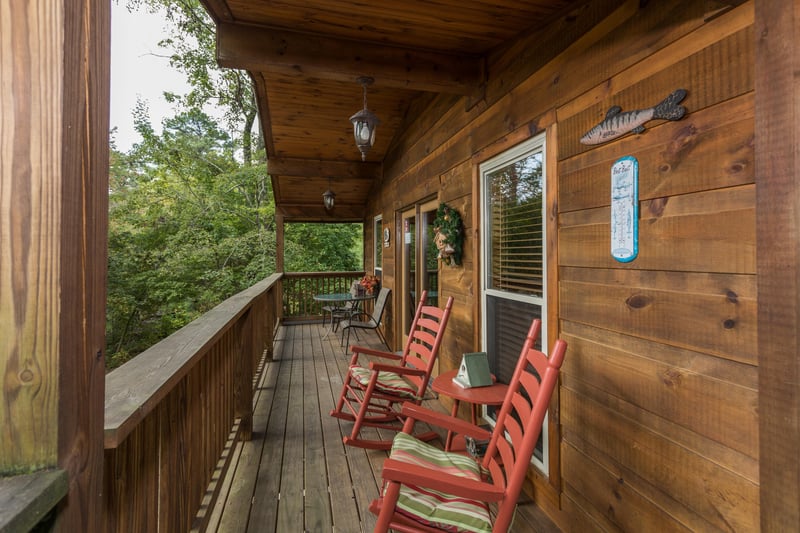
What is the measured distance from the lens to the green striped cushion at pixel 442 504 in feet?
4.40

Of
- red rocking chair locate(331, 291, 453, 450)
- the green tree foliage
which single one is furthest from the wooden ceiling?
the green tree foliage

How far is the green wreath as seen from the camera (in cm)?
295

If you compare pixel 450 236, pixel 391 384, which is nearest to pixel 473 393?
pixel 391 384

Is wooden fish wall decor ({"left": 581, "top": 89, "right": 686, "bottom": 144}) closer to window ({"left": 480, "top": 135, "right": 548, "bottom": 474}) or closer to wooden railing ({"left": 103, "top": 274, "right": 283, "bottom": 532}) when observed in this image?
window ({"left": 480, "top": 135, "right": 548, "bottom": 474})

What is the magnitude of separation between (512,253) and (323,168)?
13.4 ft

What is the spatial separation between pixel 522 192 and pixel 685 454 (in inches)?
57.1

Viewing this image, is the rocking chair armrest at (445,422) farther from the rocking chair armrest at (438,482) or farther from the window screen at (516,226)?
the window screen at (516,226)

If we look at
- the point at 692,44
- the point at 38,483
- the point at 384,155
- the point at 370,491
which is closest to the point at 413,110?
the point at 384,155

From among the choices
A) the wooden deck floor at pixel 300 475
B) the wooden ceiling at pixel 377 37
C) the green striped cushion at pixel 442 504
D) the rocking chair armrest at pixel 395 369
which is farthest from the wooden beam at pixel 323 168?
the green striped cushion at pixel 442 504

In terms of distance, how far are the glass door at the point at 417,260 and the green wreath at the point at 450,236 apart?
646 millimetres

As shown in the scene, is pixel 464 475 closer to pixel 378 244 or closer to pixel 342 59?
pixel 342 59

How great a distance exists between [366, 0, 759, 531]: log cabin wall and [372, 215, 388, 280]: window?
455cm

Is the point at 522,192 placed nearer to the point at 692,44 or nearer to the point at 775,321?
the point at 692,44

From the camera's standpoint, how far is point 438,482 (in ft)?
3.92
